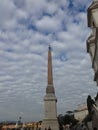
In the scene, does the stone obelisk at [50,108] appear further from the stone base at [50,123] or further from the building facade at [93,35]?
the building facade at [93,35]

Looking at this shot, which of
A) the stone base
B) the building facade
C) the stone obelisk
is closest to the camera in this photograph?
the building facade

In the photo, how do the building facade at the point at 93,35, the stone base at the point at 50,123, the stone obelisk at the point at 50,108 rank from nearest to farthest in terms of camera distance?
the building facade at the point at 93,35
the stone base at the point at 50,123
the stone obelisk at the point at 50,108

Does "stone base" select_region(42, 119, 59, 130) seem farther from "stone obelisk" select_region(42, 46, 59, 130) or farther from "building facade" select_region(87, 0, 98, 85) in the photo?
"building facade" select_region(87, 0, 98, 85)

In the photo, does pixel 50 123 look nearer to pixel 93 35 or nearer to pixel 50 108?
pixel 50 108

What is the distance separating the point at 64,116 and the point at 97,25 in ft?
365

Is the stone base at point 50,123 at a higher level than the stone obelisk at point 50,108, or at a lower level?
lower

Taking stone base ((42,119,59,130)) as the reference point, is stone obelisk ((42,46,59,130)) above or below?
above

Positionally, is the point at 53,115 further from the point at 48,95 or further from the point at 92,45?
the point at 92,45

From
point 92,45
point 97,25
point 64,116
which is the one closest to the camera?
point 97,25

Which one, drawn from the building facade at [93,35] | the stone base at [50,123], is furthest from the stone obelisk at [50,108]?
the building facade at [93,35]

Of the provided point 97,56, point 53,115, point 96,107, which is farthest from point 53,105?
point 97,56

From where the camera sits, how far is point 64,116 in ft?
484

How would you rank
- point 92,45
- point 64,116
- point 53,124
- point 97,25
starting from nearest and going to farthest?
point 97,25, point 92,45, point 53,124, point 64,116

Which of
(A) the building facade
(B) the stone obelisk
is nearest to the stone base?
(B) the stone obelisk
